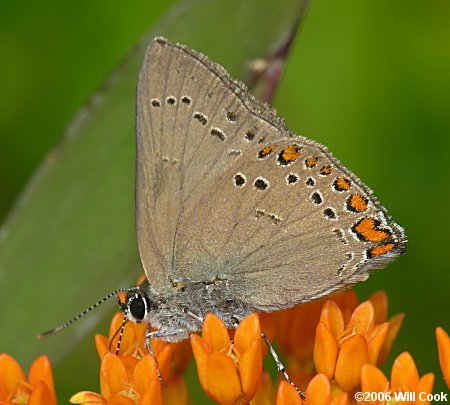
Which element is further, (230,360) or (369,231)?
(369,231)

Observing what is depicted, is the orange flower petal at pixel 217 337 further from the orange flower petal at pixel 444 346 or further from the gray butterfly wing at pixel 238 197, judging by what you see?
the orange flower petal at pixel 444 346

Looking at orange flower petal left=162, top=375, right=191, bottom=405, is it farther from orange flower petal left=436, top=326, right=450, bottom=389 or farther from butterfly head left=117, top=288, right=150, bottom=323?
orange flower petal left=436, top=326, right=450, bottom=389

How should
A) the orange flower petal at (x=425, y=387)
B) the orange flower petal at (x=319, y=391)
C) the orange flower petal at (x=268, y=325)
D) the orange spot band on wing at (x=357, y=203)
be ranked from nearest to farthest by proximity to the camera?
the orange flower petal at (x=425, y=387) → the orange flower petal at (x=319, y=391) → the orange spot band on wing at (x=357, y=203) → the orange flower petal at (x=268, y=325)

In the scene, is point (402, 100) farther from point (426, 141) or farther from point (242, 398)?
point (242, 398)

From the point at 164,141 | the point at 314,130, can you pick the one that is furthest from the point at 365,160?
the point at 164,141

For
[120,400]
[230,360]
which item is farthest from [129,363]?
[230,360]

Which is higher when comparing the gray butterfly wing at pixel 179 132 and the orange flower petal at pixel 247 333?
the gray butterfly wing at pixel 179 132

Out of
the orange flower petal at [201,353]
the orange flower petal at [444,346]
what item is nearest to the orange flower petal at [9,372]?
the orange flower petal at [201,353]

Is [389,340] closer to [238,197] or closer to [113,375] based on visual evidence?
[238,197]
